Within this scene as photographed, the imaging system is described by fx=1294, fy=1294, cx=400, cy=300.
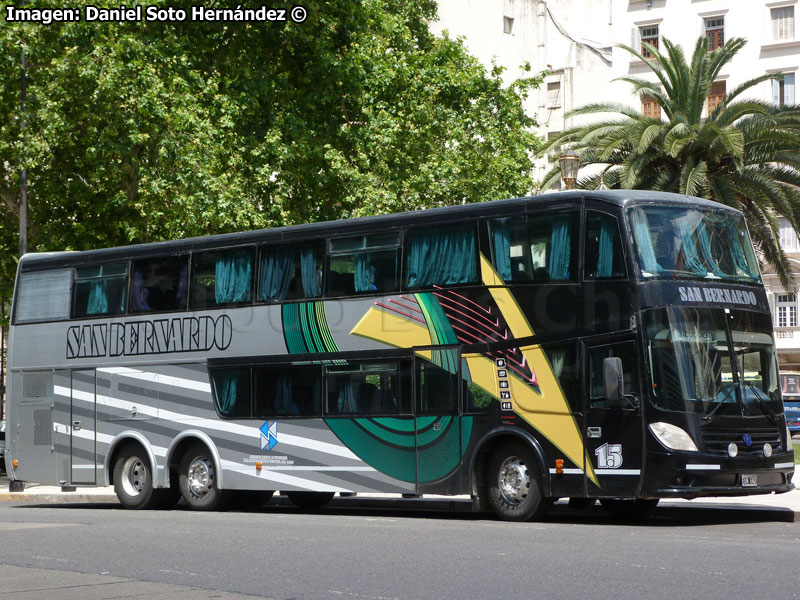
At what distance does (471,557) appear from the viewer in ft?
37.1

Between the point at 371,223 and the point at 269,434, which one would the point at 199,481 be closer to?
the point at 269,434

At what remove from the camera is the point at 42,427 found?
2138cm

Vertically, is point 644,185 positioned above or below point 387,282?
above

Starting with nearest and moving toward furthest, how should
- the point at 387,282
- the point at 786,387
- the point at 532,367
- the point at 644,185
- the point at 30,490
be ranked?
the point at 532,367 < the point at 387,282 < the point at 30,490 < the point at 644,185 < the point at 786,387

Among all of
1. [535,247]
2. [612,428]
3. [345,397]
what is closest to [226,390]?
[345,397]

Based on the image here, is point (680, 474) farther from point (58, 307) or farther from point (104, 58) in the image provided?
point (104, 58)

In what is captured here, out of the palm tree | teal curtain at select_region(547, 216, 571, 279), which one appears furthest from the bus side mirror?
the palm tree

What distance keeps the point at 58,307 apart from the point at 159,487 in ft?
11.8

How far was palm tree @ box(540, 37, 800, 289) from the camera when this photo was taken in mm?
29156

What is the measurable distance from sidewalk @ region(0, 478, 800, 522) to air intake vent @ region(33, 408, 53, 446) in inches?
99.5

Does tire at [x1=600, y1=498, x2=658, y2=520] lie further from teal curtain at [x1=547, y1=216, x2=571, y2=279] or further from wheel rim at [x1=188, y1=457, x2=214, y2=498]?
wheel rim at [x1=188, y1=457, x2=214, y2=498]

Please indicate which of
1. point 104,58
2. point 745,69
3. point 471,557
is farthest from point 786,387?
point 471,557

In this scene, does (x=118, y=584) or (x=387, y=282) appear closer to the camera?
(x=118, y=584)

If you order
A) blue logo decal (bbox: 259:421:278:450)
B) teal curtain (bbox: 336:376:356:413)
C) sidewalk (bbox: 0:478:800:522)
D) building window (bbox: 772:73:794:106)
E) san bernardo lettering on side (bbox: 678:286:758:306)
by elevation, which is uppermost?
building window (bbox: 772:73:794:106)
